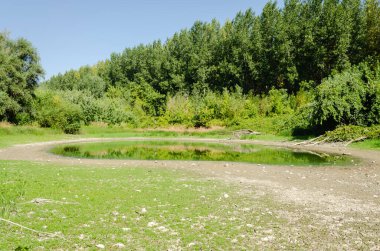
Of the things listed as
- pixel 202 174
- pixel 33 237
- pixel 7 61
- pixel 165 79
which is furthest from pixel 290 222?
pixel 165 79

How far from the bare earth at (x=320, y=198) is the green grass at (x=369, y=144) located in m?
11.1

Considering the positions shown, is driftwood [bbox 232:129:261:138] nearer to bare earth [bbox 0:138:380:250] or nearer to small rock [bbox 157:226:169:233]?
bare earth [bbox 0:138:380:250]

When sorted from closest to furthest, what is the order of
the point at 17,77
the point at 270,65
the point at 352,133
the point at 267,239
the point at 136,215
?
the point at 267,239
the point at 136,215
the point at 352,133
the point at 17,77
the point at 270,65

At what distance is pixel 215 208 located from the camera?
9906 mm

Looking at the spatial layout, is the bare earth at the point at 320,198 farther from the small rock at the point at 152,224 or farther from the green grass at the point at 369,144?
the green grass at the point at 369,144

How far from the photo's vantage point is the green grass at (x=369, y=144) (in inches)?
1227

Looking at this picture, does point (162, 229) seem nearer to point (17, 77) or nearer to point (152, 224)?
point (152, 224)

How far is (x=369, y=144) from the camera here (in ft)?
106

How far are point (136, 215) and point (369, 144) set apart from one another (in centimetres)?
2993

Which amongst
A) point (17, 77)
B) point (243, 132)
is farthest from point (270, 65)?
point (17, 77)

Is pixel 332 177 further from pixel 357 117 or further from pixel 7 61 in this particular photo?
pixel 7 61

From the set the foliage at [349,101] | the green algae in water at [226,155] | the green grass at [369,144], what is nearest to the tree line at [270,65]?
the foliage at [349,101]

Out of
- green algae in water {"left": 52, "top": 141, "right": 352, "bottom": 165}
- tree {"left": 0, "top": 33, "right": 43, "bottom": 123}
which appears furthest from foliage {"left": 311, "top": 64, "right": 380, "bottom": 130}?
tree {"left": 0, "top": 33, "right": 43, "bottom": 123}

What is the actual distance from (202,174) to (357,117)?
90.6 ft
